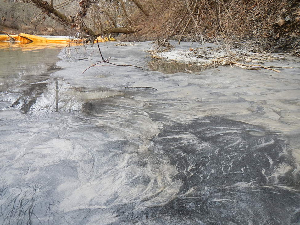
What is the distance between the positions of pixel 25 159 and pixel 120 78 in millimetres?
1996

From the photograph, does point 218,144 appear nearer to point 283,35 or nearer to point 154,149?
point 154,149

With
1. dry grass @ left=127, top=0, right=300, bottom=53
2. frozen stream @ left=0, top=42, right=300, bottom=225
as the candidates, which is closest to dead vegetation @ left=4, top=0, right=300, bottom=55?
dry grass @ left=127, top=0, right=300, bottom=53

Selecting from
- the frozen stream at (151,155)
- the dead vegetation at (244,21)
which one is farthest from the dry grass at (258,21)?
the frozen stream at (151,155)

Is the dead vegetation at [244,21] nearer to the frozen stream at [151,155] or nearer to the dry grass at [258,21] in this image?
the dry grass at [258,21]

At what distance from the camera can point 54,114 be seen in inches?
75.7

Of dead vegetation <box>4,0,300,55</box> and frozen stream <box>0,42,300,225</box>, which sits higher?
dead vegetation <box>4,0,300,55</box>

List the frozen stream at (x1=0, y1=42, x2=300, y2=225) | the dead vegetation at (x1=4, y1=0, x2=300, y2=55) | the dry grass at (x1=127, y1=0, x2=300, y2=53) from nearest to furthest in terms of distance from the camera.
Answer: the frozen stream at (x1=0, y1=42, x2=300, y2=225), the dead vegetation at (x1=4, y1=0, x2=300, y2=55), the dry grass at (x1=127, y1=0, x2=300, y2=53)

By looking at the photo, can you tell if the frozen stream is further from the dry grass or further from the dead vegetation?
the dry grass

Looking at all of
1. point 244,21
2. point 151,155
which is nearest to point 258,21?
point 244,21

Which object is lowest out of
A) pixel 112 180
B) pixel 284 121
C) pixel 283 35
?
pixel 112 180

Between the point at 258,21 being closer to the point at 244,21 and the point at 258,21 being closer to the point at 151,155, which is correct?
the point at 244,21

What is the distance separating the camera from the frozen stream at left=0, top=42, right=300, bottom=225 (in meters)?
0.94

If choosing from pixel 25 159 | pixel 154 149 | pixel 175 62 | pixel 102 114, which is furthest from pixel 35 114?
pixel 175 62

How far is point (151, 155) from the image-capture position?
4.38 ft
